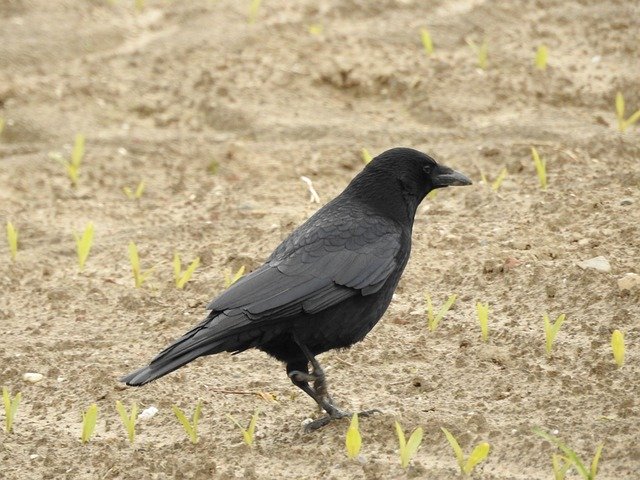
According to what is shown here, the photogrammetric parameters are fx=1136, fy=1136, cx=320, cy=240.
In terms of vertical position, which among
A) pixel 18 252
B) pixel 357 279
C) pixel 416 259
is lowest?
pixel 18 252

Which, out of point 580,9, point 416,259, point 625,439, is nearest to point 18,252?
point 416,259

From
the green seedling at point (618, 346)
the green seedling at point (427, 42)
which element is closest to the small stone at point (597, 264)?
the green seedling at point (618, 346)

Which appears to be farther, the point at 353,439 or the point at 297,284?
the point at 297,284

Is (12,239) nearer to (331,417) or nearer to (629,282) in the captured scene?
(331,417)

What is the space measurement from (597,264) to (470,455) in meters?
1.76

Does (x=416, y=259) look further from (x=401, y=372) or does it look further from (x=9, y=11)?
(x=9, y=11)

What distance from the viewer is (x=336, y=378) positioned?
541 centimetres

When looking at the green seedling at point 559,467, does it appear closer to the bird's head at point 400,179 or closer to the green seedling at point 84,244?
the bird's head at point 400,179

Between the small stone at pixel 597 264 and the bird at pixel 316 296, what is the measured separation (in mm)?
976

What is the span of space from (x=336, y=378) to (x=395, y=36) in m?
4.13

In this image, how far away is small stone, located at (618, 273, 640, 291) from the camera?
17.8 feet

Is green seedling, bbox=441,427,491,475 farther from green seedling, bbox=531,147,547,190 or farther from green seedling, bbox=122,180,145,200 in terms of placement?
green seedling, bbox=122,180,145,200

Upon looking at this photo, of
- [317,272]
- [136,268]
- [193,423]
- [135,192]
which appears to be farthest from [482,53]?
[193,423]

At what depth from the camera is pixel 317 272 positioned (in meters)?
4.92
